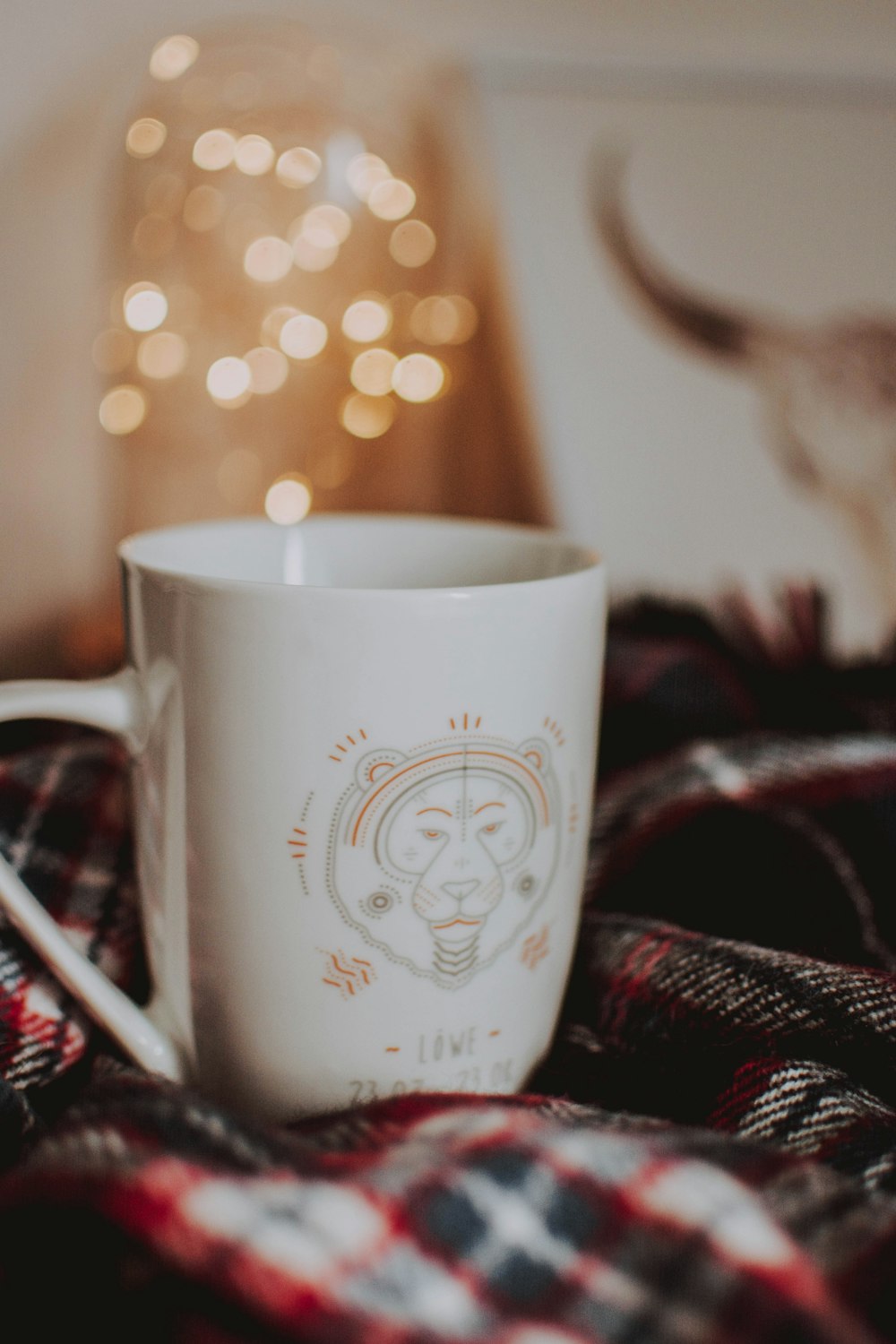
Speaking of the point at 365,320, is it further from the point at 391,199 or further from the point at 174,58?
the point at 174,58

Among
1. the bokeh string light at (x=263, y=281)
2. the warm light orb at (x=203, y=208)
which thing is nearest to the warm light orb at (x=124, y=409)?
the bokeh string light at (x=263, y=281)

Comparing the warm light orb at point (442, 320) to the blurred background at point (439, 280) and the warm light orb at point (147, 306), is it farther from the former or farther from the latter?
the warm light orb at point (147, 306)

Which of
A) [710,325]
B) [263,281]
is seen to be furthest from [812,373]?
[263,281]

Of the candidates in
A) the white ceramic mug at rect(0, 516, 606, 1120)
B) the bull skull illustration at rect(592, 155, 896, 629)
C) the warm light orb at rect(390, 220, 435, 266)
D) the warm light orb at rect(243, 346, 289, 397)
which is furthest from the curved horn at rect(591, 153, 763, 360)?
the white ceramic mug at rect(0, 516, 606, 1120)

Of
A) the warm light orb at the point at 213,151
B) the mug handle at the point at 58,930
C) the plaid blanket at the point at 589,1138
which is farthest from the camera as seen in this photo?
the warm light orb at the point at 213,151

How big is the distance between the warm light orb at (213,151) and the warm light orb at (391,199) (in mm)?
80

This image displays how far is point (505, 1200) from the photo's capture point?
203mm

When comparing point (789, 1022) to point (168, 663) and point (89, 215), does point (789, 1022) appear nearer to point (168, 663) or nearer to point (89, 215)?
point (168, 663)

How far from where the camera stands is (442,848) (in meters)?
0.26

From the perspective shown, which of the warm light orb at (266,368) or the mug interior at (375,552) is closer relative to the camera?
the mug interior at (375,552)

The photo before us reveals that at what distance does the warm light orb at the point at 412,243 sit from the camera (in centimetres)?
60

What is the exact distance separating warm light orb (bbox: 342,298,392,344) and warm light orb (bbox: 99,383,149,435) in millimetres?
130

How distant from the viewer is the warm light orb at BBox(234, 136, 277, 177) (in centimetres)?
56

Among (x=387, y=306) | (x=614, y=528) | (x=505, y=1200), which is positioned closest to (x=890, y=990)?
(x=505, y=1200)
